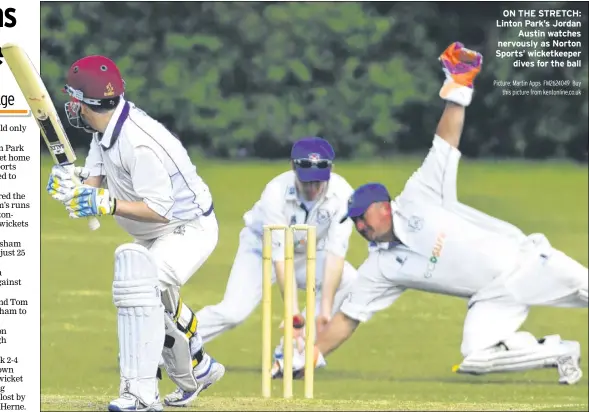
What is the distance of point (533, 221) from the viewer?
9227mm

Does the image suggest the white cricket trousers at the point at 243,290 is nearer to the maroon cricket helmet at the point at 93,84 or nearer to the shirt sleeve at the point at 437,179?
the shirt sleeve at the point at 437,179

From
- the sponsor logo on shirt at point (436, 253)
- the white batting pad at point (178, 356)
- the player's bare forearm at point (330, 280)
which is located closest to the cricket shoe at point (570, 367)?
the sponsor logo on shirt at point (436, 253)

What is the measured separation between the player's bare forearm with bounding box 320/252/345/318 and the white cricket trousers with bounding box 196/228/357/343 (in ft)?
0.14

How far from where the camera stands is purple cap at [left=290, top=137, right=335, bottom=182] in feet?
25.6

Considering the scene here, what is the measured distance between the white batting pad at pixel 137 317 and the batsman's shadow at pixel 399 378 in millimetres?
1911

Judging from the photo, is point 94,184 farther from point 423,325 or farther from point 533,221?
point 533,221

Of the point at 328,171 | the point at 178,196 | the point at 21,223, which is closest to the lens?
the point at 178,196

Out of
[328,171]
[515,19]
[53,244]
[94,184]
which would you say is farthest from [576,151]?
[94,184]

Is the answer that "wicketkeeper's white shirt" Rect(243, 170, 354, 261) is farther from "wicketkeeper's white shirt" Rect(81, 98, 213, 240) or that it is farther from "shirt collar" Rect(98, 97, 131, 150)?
"shirt collar" Rect(98, 97, 131, 150)

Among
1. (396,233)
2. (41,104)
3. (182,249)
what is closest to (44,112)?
(41,104)

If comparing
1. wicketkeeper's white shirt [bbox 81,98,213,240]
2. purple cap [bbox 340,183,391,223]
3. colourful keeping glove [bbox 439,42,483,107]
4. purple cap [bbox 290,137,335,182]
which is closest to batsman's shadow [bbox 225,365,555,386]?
purple cap [bbox 340,183,391,223]

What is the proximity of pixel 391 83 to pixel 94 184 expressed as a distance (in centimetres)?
277

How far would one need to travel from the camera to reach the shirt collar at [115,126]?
21.4 ft

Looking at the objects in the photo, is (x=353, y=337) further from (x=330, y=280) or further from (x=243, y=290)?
(x=243, y=290)
